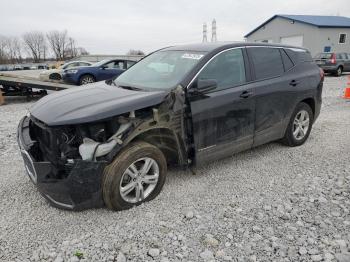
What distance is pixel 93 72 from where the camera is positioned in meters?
12.1

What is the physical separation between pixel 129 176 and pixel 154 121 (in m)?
0.64

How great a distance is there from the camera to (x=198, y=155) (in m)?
3.43

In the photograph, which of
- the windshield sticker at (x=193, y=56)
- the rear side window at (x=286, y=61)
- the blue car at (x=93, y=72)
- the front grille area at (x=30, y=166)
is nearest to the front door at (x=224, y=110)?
the windshield sticker at (x=193, y=56)

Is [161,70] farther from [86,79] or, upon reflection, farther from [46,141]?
[86,79]

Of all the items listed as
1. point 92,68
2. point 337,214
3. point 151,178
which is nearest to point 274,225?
point 337,214

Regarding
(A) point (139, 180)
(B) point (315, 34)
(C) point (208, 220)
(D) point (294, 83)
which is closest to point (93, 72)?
(D) point (294, 83)

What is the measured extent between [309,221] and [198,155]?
1.34 m

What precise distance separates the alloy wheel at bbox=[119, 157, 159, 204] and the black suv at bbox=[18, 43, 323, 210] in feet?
0.04

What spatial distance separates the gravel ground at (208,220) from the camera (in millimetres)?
2471

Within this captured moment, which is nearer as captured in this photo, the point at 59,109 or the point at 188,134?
the point at 59,109

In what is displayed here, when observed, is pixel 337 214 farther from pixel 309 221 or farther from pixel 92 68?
pixel 92 68

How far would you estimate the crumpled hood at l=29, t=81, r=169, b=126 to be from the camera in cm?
271

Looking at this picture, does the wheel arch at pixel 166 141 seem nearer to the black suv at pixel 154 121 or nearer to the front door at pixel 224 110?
the black suv at pixel 154 121

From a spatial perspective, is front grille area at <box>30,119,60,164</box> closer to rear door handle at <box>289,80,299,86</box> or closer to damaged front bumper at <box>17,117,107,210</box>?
damaged front bumper at <box>17,117,107,210</box>
